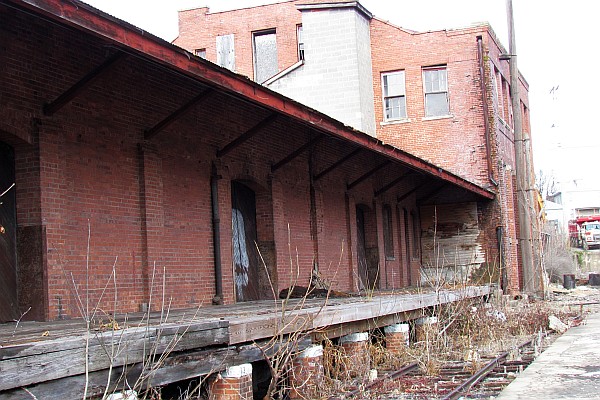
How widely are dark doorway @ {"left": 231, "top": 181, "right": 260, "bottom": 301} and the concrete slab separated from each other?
513 centimetres

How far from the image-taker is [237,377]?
7.51m

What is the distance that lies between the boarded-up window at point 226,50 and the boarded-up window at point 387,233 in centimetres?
871

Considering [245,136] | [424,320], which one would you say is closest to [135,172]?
[245,136]

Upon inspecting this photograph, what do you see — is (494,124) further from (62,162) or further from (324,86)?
(62,162)

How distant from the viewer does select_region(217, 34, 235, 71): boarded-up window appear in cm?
2786

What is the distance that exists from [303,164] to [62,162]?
752cm

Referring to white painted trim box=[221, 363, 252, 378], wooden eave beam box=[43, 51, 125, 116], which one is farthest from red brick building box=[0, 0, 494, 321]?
white painted trim box=[221, 363, 252, 378]

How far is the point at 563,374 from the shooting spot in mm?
10297

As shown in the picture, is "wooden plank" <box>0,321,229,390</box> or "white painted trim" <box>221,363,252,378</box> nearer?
"wooden plank" <box>0,321,229,390</box>

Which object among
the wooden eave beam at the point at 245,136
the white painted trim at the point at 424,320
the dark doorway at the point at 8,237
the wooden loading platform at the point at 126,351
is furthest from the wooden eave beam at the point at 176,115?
the white painted trim at the point at 424,320

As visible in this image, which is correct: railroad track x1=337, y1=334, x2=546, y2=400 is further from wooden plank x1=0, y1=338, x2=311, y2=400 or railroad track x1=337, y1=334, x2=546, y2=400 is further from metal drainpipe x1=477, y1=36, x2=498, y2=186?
metal drainpipe x1=477, y1=36, x2=498, y2=186

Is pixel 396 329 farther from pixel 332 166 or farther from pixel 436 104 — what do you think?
pixel 436 104

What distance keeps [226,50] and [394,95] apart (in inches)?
251

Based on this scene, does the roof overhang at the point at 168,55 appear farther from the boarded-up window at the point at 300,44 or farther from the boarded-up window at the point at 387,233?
the boarded-up window at the point at 300,44
